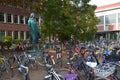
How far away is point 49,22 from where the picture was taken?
984 inches

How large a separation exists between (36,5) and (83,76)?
16318 millimetres

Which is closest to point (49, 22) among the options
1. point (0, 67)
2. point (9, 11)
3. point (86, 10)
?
point (86, 10)

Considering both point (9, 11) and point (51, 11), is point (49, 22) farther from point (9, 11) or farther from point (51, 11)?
point (9, 11)

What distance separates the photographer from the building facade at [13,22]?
47.9 meters

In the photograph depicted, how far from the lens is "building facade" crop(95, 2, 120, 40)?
52.5 m

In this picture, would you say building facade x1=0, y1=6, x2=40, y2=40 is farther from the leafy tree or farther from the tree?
the leafy tree

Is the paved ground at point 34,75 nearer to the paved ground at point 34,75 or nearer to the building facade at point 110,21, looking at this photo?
the paved ground at point 34,75

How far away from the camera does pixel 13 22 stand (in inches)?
1989

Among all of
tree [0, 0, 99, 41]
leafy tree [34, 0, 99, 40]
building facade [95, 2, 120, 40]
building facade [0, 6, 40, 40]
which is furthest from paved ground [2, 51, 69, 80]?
building facade [95, 2, 120, 40]

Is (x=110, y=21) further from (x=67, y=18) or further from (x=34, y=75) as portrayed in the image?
(x=34, y=75)

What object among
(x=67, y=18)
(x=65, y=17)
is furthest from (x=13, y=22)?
(x=67, y=18)

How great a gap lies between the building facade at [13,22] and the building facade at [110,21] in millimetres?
13564

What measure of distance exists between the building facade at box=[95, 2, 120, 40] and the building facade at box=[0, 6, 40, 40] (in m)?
13.6

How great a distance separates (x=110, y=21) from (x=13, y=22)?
672 inches
